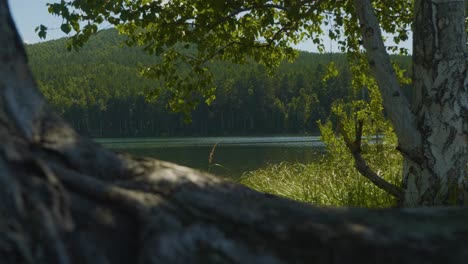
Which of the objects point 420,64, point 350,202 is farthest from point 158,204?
point 350,202

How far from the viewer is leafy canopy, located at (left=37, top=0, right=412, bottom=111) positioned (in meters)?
6.21

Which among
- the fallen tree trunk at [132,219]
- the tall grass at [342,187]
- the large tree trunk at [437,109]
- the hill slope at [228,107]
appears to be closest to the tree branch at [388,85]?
the large tree trunk at [437,109]

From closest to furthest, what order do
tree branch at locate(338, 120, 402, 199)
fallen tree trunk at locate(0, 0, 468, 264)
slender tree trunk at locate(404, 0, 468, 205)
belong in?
fallen tree trunk at locate(0, 0, 468, 264)
slender tree trunk at locate(404, 0, 468, 205)
tree branch at locate(338, 120, 402, 199)

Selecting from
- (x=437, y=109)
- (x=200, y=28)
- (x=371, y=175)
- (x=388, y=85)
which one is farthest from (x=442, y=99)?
(x=200, y=28)

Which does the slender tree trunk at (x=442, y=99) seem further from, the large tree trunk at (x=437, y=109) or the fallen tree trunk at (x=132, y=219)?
the fallen tree trunk at (x=132, y=219)

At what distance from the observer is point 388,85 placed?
188 inches

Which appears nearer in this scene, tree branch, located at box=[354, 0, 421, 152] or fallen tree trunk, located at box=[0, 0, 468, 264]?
fallen tree trunk, located at box=[0, 0, 468, 264]

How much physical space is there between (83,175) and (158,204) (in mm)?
259

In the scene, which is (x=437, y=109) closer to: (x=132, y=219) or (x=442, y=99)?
(x=442, y=99)

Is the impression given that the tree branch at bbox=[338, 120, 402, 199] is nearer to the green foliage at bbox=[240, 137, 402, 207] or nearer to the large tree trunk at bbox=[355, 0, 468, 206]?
the large tree trunk at bbox=[355, 0, 468, 206]

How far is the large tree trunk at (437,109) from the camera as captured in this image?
173 inches

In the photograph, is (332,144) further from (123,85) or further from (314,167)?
(123,85)

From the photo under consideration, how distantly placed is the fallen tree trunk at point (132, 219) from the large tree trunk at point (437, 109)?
2.94 m

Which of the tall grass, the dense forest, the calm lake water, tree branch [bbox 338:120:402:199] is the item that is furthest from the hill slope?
tree branch [bbox 338:120:402:199]
